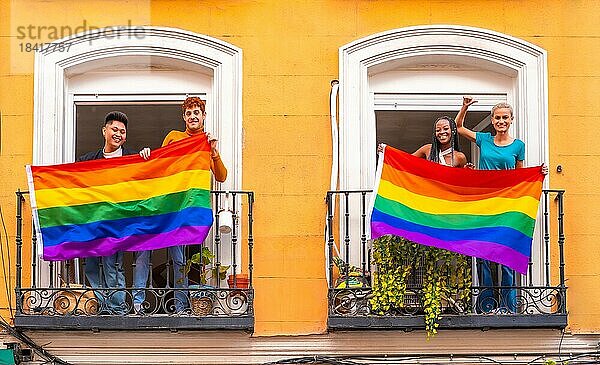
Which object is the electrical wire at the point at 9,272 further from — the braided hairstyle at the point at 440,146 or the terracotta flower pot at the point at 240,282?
the braided hairstyle at the point at 440,146

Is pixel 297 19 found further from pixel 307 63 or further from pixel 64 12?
pixel 64 12

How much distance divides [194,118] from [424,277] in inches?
98.1

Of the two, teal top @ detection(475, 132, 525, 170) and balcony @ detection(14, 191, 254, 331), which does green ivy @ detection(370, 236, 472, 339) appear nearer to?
teal top @ detection(475, 132, 525, 170)

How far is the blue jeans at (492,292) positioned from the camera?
36.6ft

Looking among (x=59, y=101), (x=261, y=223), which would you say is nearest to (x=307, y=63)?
(x=261, y=223)

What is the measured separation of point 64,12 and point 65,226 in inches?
83.9

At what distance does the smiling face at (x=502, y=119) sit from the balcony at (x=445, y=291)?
0.73m

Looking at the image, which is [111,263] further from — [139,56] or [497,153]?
[497,153]

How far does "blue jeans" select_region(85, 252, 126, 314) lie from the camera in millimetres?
10938

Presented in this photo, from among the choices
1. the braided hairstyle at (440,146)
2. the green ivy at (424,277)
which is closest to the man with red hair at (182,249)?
the green ivy at (424,277)

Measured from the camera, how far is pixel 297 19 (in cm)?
1166

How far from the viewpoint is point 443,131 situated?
11.3m

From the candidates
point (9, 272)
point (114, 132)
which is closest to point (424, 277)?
point (114, 132)

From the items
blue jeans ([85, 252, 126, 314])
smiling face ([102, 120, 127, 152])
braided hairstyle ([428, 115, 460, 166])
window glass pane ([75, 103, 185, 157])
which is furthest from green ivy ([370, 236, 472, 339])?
A: window glass pane ([75, 103, 185, 157])
